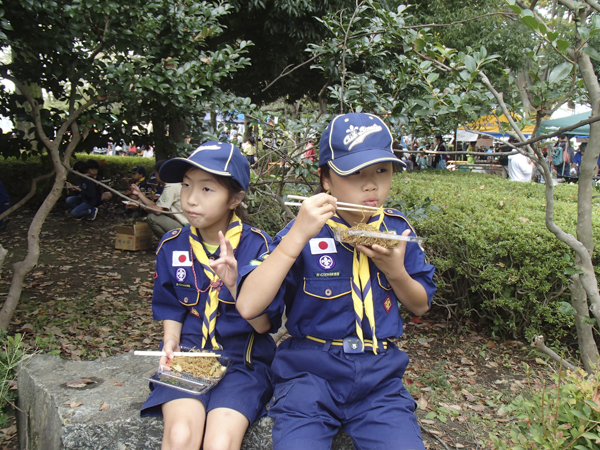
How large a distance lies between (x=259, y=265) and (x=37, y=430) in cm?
169

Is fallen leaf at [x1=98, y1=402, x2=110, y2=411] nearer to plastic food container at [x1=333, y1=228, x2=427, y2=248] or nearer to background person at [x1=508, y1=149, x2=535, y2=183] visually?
plastic food container at [x1=333, y1=228, x2=427, y2=248]

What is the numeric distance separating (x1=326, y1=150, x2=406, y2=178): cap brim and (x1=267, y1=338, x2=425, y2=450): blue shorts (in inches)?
28.7

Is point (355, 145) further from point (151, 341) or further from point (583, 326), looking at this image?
point (151, 341)

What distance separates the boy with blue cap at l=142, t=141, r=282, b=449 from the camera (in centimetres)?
193

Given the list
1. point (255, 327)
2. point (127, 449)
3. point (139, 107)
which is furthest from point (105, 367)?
point (139, 107)

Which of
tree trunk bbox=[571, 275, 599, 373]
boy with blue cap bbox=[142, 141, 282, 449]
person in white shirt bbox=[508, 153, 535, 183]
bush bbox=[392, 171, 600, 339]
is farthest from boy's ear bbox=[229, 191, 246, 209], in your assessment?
person in white shirt bbox=[508, 153, 535, 183]

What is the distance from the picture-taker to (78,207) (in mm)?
9000

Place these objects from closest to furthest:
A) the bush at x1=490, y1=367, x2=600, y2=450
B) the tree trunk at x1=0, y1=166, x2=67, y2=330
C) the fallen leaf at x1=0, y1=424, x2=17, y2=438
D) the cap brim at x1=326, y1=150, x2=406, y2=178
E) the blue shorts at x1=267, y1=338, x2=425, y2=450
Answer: the bush at x1=490, y1=367, x2=600, y2=450, the blue shorts at x1=267, y1=338, x2=425, y2=450, the cap brim at x1=326, y1=150, x2=406, y2=178, the fallen leaf at x1=0, y1=424, x2=17, y2=438, the tree trunk at x1=0, y1=166, x2=67, y2=330

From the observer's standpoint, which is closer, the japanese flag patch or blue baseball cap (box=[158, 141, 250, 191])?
blue baseball cap (box=[158, 141, 250, 191])

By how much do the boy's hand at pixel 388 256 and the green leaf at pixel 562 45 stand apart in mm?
924

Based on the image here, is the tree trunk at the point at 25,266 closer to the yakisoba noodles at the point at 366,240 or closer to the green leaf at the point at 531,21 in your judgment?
the yakisoba noodles at the point at 366,240

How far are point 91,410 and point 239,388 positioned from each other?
0.75 metres

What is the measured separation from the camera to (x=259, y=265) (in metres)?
1.86

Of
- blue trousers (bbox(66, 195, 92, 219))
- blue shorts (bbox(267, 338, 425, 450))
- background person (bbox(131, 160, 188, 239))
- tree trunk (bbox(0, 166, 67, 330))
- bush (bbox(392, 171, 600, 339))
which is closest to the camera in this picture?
blue shorts (bbox(267, 338, 425, 450))
